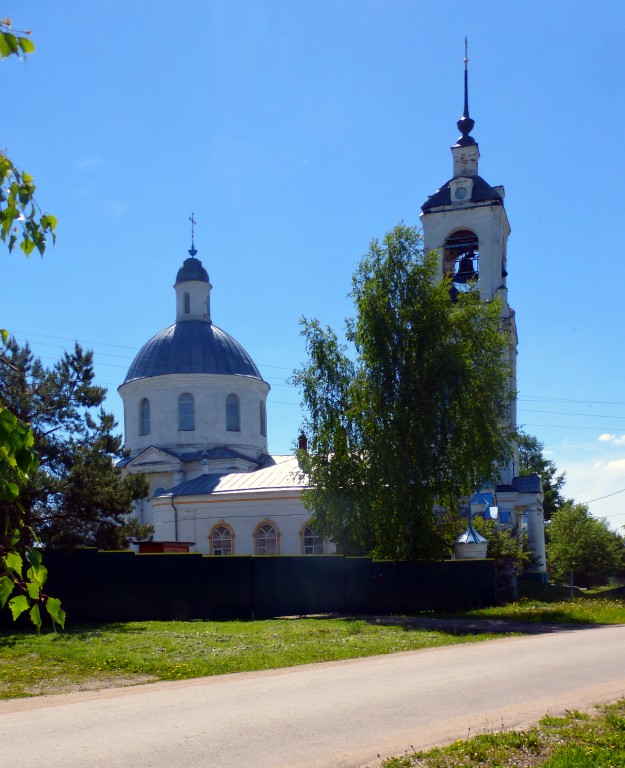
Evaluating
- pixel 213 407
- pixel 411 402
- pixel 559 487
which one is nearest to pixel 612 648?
pixel 411 402

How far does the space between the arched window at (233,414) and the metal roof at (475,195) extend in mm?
14288

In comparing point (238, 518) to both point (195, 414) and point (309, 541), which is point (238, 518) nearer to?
point (309, 541)

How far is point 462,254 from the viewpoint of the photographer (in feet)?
121

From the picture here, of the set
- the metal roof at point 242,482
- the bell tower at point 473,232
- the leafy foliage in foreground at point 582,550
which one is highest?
the bell tower at point 473,232

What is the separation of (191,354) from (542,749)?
1509 inches

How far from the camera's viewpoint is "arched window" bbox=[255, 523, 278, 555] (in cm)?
3669

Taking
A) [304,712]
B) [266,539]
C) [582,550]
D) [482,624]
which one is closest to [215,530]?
[266,539]

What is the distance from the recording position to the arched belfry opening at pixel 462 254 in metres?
36.3

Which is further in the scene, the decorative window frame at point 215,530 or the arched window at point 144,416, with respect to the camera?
the arched window at point 144,416

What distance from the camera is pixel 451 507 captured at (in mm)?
25500

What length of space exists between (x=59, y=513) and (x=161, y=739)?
1404cm

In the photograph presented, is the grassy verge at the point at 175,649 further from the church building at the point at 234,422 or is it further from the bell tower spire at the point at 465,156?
the bell tower spire at the point at 465,156

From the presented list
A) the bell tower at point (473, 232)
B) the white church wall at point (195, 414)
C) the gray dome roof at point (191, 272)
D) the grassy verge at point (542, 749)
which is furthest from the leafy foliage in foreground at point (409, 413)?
the gray dome roof at point (191, 272)

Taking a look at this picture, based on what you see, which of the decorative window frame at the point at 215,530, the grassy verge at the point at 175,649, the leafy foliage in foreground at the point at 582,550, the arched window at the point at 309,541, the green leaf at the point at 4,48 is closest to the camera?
the green leaf at the point at 4,48
